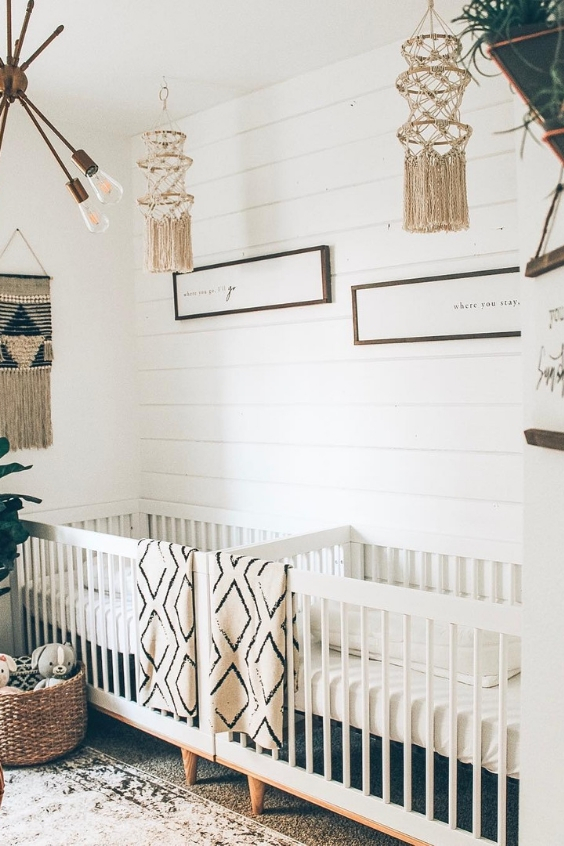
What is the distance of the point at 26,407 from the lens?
11.7ft

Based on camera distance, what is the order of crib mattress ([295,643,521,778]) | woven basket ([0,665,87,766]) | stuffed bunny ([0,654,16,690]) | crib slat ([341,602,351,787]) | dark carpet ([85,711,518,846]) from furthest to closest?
stuffed bunny ([0,654,16,690]) < woven basket ([0,665,87,766]) < dark carpet ([85,711,518,846]) < crib slat ([341,602,351,787]) < crib mattress ([295,643,521,778])

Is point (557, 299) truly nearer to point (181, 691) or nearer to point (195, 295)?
point (181, 691)

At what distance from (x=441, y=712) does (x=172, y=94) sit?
252cm

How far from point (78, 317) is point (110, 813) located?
2090mm

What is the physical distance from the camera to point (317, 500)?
128 inches

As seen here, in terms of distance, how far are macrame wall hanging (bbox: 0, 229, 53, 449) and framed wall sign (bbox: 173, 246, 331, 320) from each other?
1.89 feet

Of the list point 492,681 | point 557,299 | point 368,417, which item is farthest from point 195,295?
point 557,299

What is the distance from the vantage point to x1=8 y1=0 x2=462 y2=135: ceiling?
2.62m

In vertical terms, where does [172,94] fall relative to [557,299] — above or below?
above

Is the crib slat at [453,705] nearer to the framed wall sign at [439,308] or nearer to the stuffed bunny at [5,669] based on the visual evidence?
the framed wall sign at [439,308]

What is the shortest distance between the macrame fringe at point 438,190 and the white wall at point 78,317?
1832mm

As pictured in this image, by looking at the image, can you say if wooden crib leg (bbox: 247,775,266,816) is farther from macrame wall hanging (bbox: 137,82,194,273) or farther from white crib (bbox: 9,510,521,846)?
macrame wall hanging (bbox: 137,82,194,273)

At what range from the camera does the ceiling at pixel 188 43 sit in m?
2.62

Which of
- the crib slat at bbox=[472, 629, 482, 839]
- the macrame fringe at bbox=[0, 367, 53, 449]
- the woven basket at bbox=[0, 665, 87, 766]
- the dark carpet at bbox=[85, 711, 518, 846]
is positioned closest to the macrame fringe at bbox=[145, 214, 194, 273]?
the macrame fringe at bbox=[0, 367, 53, 449]
